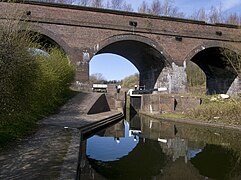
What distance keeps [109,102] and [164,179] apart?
13391 mm

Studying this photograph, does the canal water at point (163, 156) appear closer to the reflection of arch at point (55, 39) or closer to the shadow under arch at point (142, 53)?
the reflection of arch at point (55, 39)

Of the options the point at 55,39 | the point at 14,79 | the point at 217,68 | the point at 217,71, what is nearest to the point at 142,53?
the point at 55,39

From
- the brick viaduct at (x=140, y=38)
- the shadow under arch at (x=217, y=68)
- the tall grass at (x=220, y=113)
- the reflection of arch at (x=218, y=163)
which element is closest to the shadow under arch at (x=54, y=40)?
the brick viaduct at (x=140, y=38)

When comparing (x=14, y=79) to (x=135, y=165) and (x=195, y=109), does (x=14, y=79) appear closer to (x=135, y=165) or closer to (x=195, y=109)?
(x=135, y=165)

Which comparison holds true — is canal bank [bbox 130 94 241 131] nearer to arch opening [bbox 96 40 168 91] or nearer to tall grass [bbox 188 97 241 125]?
tall grass [bbox 188 97 241 125]

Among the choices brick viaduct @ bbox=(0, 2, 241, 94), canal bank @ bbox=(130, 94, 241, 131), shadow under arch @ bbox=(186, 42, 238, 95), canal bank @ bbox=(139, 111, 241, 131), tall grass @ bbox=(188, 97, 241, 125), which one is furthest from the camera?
shadow under arch @ bbox=(186, 42, 238, 95)

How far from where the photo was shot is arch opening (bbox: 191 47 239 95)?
23.4 meters

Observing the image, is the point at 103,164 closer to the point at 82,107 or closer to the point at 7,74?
the point at 7,74

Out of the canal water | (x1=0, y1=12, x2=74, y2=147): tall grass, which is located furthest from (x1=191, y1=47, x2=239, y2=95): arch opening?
(x1=0, y1=12, x2=74, y2=147): tall grass

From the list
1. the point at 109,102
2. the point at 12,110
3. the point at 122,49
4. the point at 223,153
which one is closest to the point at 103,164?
the point at 12,110

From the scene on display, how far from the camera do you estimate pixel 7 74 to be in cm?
534

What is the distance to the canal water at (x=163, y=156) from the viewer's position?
5871mm

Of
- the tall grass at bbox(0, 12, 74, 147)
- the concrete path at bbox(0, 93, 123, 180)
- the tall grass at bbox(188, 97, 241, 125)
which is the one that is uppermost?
the tall grass at bbox(0, 12, 74, 147)

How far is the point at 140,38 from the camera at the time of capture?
19.2 m
